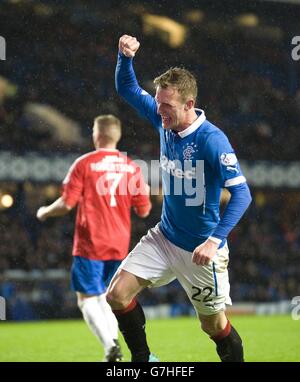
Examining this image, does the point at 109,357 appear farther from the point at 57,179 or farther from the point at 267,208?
the point at 267,208

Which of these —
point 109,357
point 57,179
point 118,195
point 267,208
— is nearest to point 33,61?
point 57,179

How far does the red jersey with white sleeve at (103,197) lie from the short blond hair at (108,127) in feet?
0.36

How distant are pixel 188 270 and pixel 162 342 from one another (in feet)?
11.1

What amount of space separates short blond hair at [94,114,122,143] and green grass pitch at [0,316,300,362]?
1.76 metres

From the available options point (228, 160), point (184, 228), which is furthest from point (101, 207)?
point (228, 160)

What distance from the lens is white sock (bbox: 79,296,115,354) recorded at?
19.6ft

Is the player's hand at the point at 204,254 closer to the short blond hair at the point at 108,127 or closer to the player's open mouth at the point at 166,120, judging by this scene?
the player's open mouth at the point at 166,120

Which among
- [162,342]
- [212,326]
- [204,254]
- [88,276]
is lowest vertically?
[162,342]

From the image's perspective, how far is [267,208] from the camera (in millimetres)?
15914

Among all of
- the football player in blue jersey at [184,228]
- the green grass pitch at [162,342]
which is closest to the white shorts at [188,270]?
the football player in blue jersey at [184,228]

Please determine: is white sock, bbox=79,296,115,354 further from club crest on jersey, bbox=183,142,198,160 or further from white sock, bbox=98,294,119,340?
club crest on jersey, bbox=183,142,198,160

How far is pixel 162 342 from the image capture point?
314 inches

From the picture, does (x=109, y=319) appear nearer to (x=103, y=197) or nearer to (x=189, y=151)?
(x=103, y=197)

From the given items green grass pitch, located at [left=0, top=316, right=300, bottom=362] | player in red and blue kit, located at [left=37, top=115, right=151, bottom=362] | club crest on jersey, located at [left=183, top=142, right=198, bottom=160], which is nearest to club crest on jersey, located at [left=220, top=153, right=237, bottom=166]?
club crest on jersey, located at [left=183, top=142, right=198, bottom=160]
